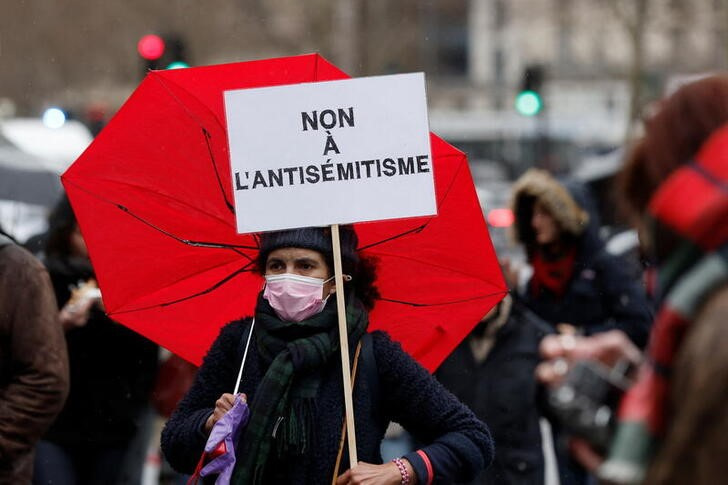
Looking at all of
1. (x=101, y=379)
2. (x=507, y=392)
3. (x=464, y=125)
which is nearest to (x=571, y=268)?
(x=507, y=392)

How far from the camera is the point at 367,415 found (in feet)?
13.1

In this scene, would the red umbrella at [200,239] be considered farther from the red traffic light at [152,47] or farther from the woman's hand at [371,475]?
the red traffic light at [152,47]

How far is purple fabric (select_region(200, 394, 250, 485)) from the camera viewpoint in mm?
3879

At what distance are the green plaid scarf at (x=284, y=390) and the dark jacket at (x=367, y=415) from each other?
0.05m

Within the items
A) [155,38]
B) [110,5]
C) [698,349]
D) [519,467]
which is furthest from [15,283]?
[110,5]

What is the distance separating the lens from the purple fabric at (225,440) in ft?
12.7

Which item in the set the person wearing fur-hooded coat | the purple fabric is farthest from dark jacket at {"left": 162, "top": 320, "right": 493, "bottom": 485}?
the person wearing fur-hooded coat

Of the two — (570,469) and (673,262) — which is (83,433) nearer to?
(570,469)

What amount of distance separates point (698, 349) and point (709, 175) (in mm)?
340

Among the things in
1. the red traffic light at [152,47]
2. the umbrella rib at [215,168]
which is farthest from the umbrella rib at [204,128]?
the red traffic light at [152,47]

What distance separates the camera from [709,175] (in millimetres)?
2484

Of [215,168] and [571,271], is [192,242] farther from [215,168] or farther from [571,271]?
[571,271]

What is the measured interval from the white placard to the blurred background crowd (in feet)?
2.30

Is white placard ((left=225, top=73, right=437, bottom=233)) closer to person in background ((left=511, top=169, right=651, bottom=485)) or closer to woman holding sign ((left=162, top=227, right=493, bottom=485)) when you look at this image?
→ woman holding sign ((left=162, top=227, right=493, bottom=485))
